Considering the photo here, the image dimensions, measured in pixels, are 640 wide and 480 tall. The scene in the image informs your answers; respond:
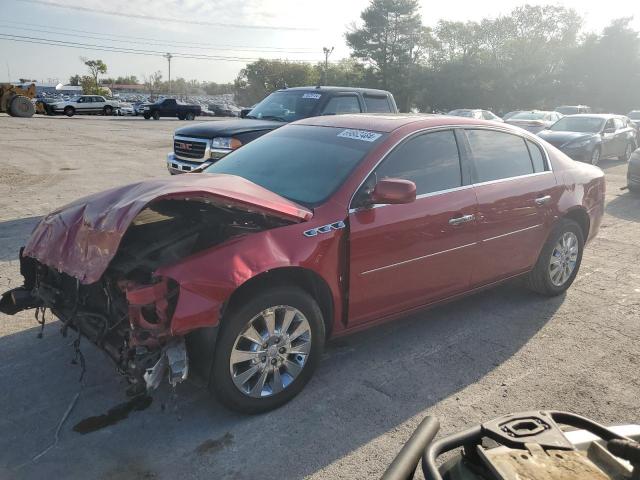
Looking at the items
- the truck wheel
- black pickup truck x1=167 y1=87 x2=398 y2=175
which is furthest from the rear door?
the truck wheel

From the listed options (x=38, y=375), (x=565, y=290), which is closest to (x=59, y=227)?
(x=38, y=375)

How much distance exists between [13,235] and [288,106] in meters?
4.91

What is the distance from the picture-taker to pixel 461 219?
412cm

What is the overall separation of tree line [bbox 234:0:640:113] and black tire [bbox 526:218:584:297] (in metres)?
49.9

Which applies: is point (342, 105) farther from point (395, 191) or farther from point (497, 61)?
point (497, 61)

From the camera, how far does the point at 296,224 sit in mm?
3332

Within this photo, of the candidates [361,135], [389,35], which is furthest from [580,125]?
[389,35]

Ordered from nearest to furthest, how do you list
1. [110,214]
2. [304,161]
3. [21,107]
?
[110,214] → [304,161] → [21,107]

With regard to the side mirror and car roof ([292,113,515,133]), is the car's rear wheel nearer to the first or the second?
car roof ([292,113,515,133])

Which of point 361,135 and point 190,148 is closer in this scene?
point 361,135

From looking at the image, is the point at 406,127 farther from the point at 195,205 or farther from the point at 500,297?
the point at 500,297

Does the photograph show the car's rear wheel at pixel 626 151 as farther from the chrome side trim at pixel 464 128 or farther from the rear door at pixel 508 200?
the rear door at pixel 508 200

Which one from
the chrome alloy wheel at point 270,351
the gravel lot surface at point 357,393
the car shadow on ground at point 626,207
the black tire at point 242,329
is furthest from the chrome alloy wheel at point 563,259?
the car shadow on ground at point 626,207

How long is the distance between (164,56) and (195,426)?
331 feet
